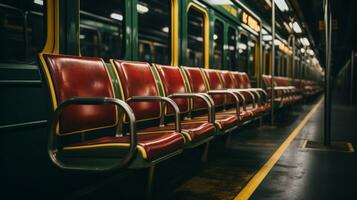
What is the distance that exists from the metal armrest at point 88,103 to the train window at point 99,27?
15.8 feet

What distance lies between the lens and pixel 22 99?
7.91 ft

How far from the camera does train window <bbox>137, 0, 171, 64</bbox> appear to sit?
9109 mm

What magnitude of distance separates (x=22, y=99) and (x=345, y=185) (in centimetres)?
257

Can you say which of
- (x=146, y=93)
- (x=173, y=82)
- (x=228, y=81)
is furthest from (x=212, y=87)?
(x=146, y=93)

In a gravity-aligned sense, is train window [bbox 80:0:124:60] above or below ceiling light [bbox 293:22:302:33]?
below

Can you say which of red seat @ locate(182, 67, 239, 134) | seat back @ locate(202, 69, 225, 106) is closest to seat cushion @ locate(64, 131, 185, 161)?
red seat @ locate(182, 67, 239, 134)

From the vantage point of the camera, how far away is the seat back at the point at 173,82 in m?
3.66

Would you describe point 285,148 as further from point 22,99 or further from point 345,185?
point 22,99

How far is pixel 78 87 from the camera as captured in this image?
2465mm

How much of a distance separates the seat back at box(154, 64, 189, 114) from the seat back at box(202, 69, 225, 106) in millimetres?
927

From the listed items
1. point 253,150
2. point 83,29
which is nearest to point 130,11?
point 253,150

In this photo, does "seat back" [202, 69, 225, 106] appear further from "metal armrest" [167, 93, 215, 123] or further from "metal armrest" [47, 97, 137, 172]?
"metal armrest" [47, 97, 137, 172]

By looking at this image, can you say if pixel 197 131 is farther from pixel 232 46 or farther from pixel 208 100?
pixel 232 46

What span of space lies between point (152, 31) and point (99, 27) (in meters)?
2.82
